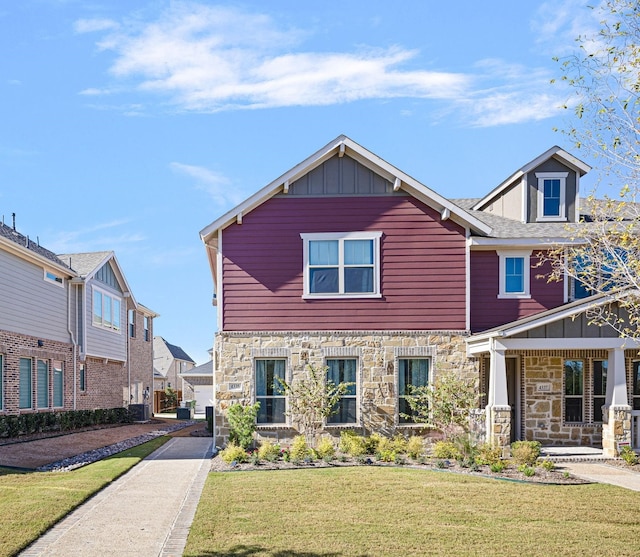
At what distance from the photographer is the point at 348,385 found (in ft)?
56.3

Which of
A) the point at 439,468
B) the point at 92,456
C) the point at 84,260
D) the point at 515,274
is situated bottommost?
the point at 92,456

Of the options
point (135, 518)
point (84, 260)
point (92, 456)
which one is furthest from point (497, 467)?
point (84, 260)

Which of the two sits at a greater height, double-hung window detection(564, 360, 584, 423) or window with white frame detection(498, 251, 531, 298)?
window with white frame detection(498, 251, 531, 298)

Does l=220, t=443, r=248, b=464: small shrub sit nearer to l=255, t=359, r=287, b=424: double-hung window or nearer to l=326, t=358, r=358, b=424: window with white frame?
l=255, t=359, r=287, b=424: double-hung window

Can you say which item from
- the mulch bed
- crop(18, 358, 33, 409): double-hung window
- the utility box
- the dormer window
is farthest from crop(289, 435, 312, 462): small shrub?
the utility box

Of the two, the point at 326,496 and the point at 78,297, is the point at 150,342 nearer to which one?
the point at 78,297

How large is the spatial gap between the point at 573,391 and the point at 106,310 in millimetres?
20617

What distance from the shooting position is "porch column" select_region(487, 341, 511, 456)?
1545 cm

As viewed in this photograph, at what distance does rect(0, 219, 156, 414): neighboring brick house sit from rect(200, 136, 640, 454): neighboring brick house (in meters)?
8.35

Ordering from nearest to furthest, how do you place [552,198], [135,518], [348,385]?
1. [135,518]
2. [348,385]
3. [552,198]

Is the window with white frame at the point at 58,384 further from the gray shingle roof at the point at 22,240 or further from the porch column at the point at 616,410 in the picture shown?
the porch column at the point at 616,410

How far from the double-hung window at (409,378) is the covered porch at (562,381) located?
127 centimetres

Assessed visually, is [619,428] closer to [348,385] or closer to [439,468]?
[439,468]

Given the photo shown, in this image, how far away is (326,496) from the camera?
11062 mm
